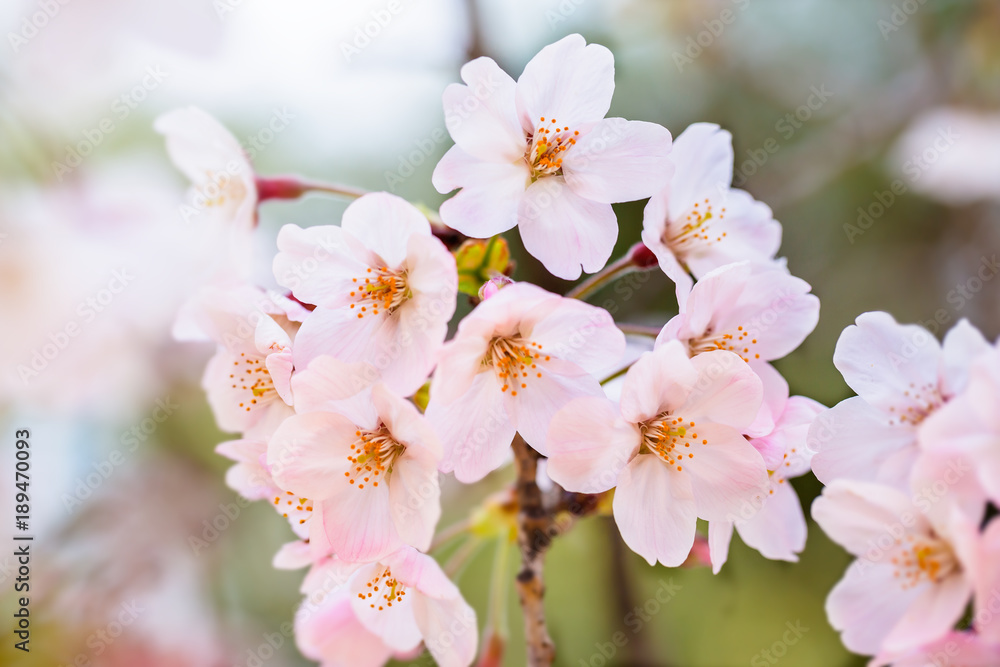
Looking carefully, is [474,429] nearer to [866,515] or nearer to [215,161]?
[866,515]

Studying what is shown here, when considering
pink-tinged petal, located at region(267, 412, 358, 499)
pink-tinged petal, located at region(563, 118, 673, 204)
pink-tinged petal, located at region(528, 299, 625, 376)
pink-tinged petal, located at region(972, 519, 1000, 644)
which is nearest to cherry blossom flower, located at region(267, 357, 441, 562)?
pink-tinged petal, located at region(267, 412, 358, 499)

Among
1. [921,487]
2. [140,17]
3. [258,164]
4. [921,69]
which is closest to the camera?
[921,487]

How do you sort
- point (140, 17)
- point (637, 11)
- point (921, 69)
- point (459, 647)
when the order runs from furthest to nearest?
point (921, 69)
point (637, 11)
point (140, 17)
point (459, 647)

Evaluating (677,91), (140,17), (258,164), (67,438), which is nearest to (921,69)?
(677,91)

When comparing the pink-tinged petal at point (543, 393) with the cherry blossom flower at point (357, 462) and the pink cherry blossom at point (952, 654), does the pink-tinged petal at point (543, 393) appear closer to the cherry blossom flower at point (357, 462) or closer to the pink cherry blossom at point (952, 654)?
the cherry blossom flower at point (357, 462)

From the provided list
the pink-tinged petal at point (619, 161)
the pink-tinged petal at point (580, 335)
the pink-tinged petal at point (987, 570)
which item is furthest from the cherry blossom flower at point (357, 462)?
the pink-tinged petal at point (987, 570)

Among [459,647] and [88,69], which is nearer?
[459,647]

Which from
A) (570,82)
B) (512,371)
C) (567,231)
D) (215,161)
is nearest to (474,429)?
(512,371)

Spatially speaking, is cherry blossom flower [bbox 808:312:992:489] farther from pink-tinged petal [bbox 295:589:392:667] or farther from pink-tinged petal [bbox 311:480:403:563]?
pink-tinged petal [bbox 295:589:392:667]

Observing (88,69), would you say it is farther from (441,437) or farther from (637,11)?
(637,11)
